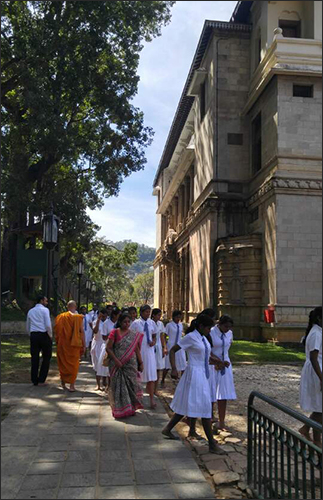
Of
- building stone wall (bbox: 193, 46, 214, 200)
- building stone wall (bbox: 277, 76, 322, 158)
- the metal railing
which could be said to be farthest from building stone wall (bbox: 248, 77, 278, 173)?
the metal railing

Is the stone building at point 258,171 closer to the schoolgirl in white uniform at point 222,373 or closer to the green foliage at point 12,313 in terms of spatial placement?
the green foliage at point 12,313

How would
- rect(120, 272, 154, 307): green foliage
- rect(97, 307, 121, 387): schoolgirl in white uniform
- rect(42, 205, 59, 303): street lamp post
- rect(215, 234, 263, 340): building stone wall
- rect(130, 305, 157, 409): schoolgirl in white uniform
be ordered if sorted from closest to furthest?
rect(130, 305, 157, 409): schoolgirl in white uniform
rect(97, 307, 121, 387): schoolgirl in white uniform
rect(42, 205, 59, 303): street lamp post
rect(215, 234, 263, 340): building stone wall
rect(120, 272, 154, 307): green foliage

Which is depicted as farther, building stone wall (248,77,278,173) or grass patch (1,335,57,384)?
building stone wall (248,77,278,173)

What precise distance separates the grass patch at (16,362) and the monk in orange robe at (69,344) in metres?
1.36

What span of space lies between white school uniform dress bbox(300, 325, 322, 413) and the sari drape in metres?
2.75

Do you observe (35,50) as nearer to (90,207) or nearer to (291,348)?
(90,207)

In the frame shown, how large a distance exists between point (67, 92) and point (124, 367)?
14.9m

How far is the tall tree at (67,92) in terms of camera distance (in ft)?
59.7

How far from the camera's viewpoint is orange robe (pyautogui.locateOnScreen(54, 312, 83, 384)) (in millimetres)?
9500

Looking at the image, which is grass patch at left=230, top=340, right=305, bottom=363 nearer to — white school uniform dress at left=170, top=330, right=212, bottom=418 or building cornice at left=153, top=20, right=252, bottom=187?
white school uniform dress at left=170, top=330, right=212, bottom=418

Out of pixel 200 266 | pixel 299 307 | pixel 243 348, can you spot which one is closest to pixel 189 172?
pixel 200 266

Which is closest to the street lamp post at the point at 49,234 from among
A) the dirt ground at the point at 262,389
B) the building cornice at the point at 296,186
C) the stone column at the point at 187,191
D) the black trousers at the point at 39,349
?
the black trousers at the point at 39,349

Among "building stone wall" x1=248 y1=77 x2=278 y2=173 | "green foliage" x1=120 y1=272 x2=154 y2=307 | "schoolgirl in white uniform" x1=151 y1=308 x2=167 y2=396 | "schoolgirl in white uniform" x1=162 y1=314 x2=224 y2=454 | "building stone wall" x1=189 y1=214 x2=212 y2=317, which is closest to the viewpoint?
"schoolgirl in white uniform" x1=162 y1=314 x2=224 y2=454

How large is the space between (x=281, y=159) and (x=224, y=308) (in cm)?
758
